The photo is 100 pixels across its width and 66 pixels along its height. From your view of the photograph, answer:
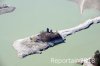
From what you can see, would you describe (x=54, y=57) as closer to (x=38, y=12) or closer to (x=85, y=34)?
(x=85, y=34)

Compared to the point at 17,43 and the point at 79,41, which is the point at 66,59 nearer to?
the point at 79,41

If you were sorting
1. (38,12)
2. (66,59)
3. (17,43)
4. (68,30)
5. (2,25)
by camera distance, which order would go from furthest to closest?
(38,12)
(2,25)
(68,30)
(17,43)
(66,59)

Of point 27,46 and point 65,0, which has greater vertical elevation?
point 65,0

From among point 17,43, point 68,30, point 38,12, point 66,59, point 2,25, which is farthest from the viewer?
point 38,12

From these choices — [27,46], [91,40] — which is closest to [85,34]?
[91,40]

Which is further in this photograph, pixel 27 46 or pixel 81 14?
pixel 81 14

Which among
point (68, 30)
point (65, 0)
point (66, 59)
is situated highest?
point (65, 0)
